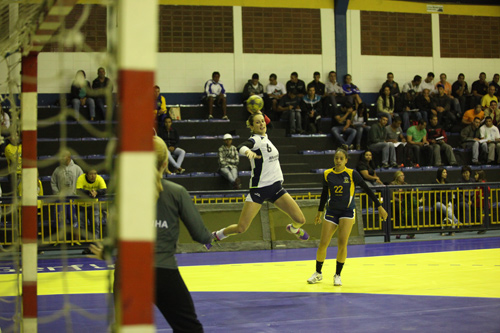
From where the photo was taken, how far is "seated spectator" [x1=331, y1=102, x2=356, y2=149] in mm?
20422

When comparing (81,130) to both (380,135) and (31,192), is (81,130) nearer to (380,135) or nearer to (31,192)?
(380,135)

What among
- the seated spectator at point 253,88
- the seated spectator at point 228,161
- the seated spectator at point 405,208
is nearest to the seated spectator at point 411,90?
the seated spectator at point 253,88

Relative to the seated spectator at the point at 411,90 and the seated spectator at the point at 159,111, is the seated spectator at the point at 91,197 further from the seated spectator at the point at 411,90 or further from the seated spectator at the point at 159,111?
the seated spectator at the point at 411,90

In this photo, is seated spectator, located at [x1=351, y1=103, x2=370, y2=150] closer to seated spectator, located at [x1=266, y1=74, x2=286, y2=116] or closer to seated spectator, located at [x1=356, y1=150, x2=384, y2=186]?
seated spectator, located at [x1=356, y1=150, x2=384, y2=186]

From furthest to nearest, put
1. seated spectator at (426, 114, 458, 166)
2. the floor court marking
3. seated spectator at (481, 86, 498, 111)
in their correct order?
1. seated spectator at (481, 86, 498, 111)
2. seated spectator at (426, 114, 458, 166)
3. the floor court marking

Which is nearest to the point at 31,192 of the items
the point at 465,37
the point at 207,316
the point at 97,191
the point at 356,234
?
the point at 207,316

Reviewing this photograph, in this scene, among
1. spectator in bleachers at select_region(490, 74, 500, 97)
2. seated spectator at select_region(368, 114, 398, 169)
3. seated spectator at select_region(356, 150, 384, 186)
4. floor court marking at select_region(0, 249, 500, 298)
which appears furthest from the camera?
spectator in bleachers at select_region(490, 74, 500, 97)

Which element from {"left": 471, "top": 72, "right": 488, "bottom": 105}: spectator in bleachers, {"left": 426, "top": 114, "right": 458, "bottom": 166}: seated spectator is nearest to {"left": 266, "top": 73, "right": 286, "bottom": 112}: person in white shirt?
{"left": 426, "top": 114, "right": 458, "bottom": 166}: seated spectator

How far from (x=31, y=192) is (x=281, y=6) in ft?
60.5

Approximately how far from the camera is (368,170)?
17875mm

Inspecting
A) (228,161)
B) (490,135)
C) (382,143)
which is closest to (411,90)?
(490,135)

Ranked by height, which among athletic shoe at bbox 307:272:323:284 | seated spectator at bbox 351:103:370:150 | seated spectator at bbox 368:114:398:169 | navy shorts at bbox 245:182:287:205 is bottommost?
athletic shoe at bbox 307:272:323:284

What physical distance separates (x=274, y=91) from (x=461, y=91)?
7.22 metres

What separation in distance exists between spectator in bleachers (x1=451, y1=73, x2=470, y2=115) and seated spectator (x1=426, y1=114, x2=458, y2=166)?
67.8 inches
